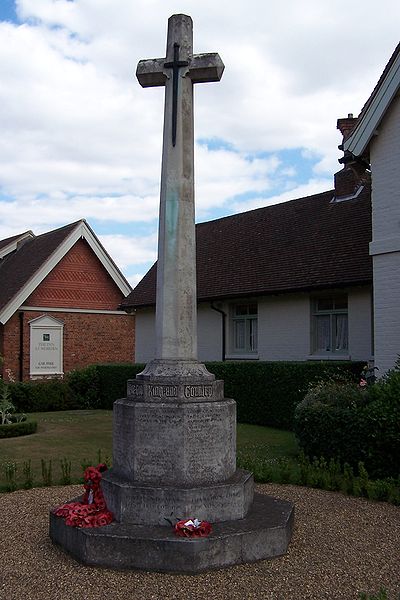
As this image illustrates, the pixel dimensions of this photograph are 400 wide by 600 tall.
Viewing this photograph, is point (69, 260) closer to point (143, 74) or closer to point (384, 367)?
point (384, 367)

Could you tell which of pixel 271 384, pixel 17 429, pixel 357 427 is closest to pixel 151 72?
pixel 357 427

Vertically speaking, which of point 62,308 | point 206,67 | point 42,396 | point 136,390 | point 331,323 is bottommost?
point 42,396

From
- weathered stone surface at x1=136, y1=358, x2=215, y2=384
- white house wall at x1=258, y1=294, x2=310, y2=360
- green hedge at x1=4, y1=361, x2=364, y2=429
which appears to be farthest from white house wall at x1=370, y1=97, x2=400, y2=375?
weathered stone surface at x1=136, y1=358, x2=215, y2=384

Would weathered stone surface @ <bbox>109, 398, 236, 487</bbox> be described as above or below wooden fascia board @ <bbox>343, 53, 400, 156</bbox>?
below

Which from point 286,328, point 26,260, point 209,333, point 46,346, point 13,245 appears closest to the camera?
point 286,328

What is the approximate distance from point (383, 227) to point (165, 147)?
7527mm

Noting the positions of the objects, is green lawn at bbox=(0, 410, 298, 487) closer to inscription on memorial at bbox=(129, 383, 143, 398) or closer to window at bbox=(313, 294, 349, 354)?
window at bbox=(313, 294, 349, 354)

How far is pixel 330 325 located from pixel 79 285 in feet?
41.2

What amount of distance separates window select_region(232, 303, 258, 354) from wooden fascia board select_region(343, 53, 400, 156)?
6.83m

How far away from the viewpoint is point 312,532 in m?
6.09

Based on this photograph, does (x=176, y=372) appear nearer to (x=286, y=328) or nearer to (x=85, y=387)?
(x=286, y=328)

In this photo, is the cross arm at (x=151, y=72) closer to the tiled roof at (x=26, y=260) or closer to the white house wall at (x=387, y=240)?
the white house wall at (x=387, y=240)

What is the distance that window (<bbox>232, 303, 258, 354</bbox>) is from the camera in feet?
62.0

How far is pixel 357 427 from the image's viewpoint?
8.98 meters
